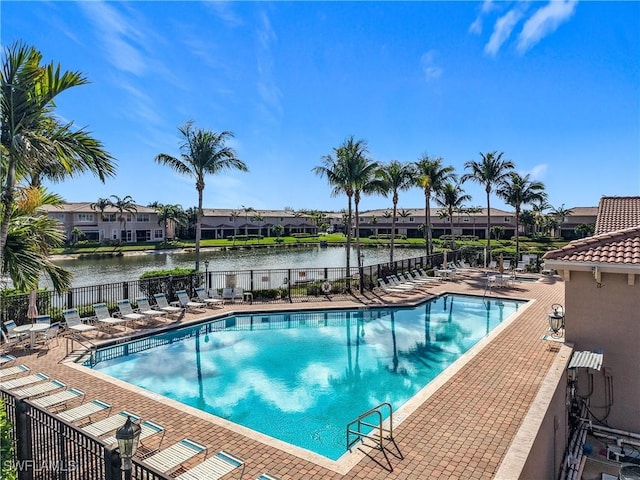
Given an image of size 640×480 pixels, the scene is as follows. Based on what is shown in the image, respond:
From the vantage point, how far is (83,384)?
901cm

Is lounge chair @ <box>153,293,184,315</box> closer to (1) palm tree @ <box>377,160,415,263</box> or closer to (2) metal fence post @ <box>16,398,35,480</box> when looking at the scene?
(2) metal fence post @ <box>16,398,35,480</box>

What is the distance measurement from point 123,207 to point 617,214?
2696 inches

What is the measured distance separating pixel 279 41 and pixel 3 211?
10556 millimetres

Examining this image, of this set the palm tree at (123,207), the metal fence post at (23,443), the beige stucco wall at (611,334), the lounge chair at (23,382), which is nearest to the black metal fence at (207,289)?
the lounge chair at (23,382)

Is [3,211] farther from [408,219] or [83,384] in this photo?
[408,219]

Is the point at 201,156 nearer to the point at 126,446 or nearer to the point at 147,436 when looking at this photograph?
the point at 147,436

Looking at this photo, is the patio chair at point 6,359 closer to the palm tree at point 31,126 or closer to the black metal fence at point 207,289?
the black metal fence at point 207,289

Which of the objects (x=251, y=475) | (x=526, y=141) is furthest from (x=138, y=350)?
(x=526, y=141)

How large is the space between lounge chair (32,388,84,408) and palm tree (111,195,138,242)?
6580cm

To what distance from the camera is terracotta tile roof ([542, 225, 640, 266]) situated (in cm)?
838

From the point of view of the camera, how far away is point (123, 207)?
220 feet

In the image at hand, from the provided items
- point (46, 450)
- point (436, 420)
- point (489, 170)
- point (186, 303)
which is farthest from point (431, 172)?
point (46, 450)

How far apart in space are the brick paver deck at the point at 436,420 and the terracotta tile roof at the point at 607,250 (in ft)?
8.91

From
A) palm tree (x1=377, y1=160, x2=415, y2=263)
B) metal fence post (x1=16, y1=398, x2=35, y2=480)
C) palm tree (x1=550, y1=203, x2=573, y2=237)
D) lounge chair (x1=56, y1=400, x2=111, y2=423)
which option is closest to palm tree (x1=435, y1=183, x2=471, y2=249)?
palm tree (x1=377, y1=160, x2=415, y2=263)
